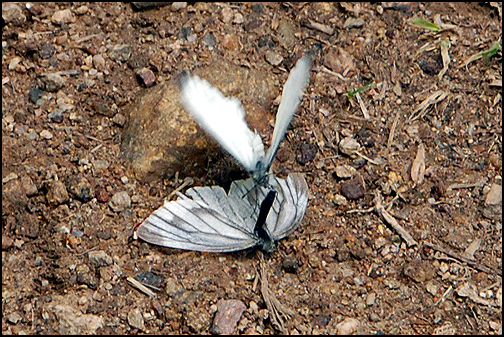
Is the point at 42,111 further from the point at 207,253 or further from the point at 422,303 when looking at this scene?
the point at 422,303

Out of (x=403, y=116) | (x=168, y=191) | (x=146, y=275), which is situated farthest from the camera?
(x=403, y=116)

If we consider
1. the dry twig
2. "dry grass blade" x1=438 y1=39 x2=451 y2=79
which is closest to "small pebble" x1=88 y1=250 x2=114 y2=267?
the dry twig

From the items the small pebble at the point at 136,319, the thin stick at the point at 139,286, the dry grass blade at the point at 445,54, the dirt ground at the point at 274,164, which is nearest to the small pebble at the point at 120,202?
the dirt ground at the point at 274,164

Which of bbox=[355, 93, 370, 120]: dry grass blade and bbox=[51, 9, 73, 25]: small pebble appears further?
bbox=[51, 9, 73, 25]: small pebble

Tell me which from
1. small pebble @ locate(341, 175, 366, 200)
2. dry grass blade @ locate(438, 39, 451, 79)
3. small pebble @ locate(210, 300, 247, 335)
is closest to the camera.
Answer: small pebble @ locate(210, 300, 247, 335)

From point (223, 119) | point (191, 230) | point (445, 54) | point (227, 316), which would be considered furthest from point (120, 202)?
point (445, 54)

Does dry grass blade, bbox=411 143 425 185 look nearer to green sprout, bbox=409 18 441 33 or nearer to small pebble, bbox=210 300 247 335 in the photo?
green sprout, bbox=409 18 441 33

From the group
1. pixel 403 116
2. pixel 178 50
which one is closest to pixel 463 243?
Answer: pixel 403 116
